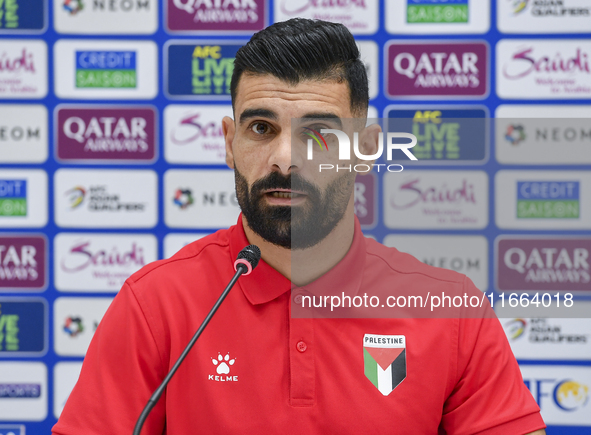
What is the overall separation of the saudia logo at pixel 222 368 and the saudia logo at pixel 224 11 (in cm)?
109

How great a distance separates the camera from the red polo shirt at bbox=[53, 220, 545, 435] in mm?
809

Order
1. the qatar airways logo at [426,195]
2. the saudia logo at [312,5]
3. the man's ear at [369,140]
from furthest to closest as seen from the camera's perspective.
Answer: the saudia logo at [312,5], the qatar airways logo at [426,195], the man's ear at [369,140]

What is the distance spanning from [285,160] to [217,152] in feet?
2.29

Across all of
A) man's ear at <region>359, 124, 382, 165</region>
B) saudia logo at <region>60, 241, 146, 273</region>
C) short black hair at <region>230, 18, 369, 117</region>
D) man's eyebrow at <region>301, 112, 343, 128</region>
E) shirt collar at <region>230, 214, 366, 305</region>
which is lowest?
saudia logo at <region>60, 241, 146, 273</region>

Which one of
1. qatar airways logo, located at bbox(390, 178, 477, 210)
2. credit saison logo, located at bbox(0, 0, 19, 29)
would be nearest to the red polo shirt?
qatar airways logo, located at bbox(390, 178, 477, 210)

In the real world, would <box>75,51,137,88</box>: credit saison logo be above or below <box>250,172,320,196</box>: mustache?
above

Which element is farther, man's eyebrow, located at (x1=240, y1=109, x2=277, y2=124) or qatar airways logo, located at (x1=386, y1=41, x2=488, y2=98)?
qatar airways logo, located at (x1=386, y1=41, x2=488, y2=98)

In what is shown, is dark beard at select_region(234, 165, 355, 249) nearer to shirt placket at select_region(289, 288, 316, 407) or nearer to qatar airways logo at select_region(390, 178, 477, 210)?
shirt placket at select_region(289, 288, 316, 407)

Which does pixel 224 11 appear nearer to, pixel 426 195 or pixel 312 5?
pixel 312 5

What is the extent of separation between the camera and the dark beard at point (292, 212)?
2.78 feet

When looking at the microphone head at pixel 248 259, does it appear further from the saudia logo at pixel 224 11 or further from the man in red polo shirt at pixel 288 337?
the saudia logo at pixel 224 11

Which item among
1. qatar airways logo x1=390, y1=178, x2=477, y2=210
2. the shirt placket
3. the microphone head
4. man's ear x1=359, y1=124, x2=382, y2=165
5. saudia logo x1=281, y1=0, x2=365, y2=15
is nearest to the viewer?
the microphone head

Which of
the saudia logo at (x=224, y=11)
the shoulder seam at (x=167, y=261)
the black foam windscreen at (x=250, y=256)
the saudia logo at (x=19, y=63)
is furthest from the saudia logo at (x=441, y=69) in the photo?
the saudia logo at (x=19, y=63)

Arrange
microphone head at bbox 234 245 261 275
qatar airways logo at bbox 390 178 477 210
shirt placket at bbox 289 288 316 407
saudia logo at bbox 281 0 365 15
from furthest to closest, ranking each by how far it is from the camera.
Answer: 1. saudia logo at bbox 281 0 365 15
2. qatar airways logo at bbox 390 178 477 210
3. shirt placket at bbox 289 288 316 407
4. microphone head at bbox 234 245 261 275
